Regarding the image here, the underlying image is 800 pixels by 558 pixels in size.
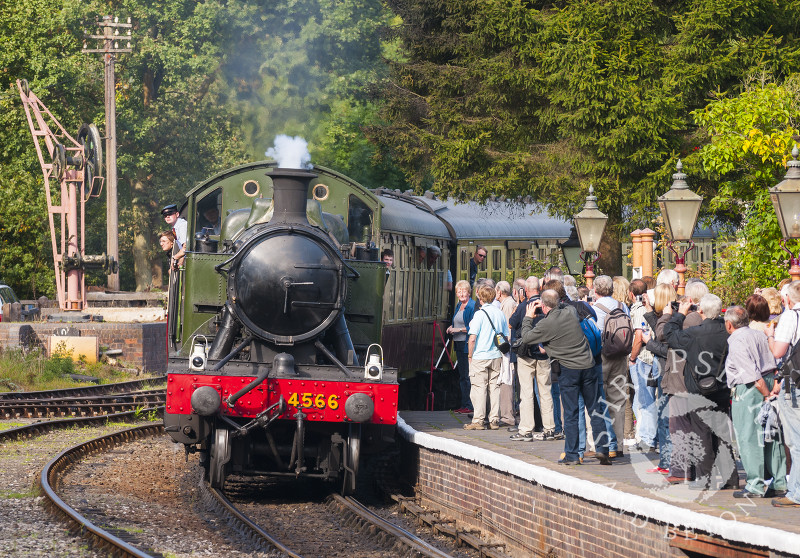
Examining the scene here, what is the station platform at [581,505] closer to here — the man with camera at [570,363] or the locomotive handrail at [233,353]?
the man with camera at [570,363]

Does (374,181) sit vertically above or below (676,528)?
above

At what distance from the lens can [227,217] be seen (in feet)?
42.8

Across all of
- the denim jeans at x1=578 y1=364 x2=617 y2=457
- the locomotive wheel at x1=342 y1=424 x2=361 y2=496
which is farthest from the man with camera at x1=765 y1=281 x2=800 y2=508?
the locomotive wheel at x1=342 y1=424 x2=361 y2=496

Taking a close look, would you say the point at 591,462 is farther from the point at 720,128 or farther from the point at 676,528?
the point at 720,128

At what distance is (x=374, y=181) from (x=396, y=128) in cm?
1246

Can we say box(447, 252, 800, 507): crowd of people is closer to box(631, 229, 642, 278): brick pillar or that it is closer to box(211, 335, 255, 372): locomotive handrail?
box(211, 335, 255, 372): locomotive handrail

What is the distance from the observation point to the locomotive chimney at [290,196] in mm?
11992

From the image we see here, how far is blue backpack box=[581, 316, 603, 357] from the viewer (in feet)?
36.1

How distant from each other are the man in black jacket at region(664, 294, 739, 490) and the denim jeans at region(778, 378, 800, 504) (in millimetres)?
529

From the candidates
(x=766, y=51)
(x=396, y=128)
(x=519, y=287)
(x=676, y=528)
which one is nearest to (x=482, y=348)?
(x=519, y=287)

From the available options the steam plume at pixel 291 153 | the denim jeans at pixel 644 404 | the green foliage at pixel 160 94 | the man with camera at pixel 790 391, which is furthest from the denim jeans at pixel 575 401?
the green foliage at pixel 160 94

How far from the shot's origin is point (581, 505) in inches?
344

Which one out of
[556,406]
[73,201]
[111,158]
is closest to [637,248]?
[556,406]

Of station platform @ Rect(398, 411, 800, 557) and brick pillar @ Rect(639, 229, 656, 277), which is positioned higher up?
brick pillar @ Rect(639, 229, 656, 277)
